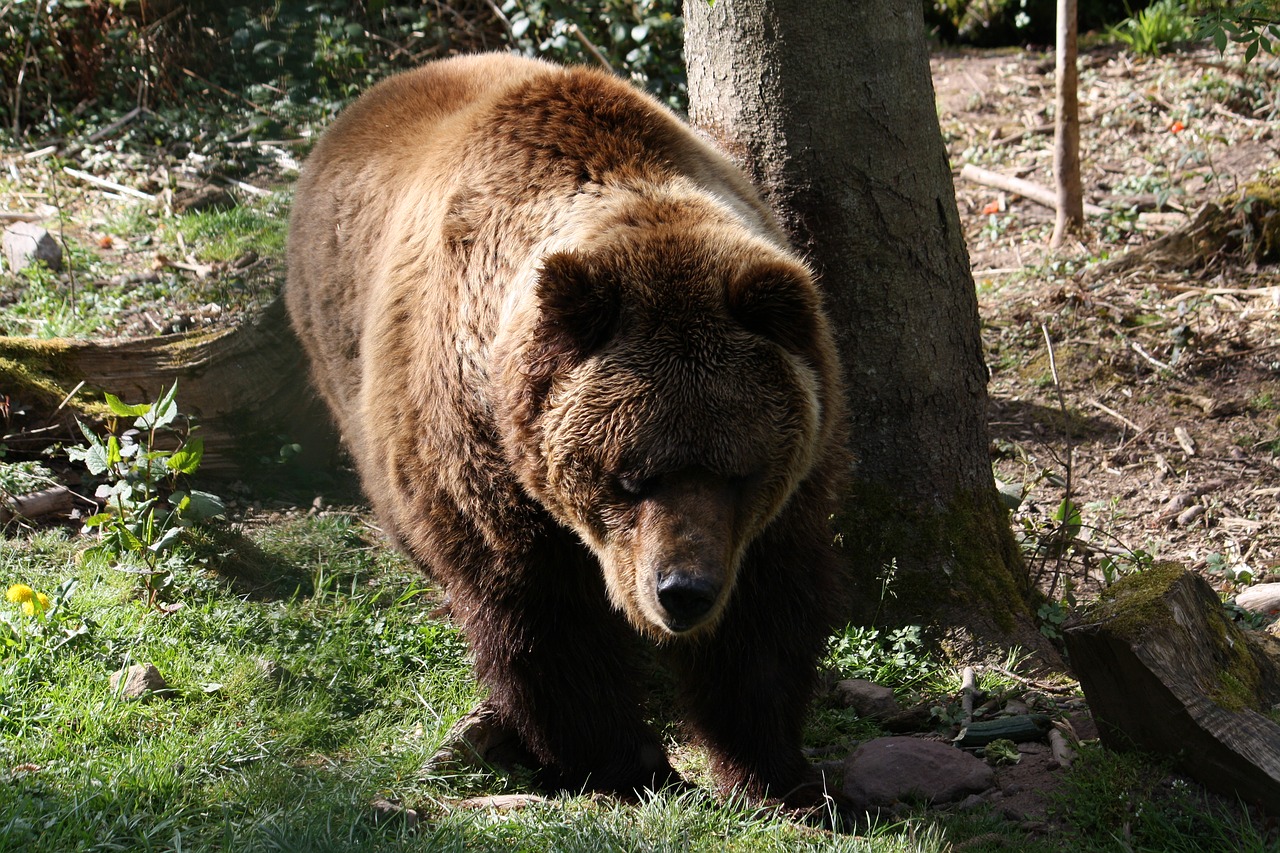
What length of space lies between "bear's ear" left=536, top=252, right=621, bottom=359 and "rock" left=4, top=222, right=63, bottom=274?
5903mm

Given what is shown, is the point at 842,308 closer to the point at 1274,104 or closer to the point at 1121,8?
the point at 1274,104

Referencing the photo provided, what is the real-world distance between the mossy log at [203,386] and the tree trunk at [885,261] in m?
3.42

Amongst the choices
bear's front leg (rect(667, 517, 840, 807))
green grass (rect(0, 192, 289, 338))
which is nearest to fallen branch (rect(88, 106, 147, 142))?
green grass (rect(0, 192, 289, 338))

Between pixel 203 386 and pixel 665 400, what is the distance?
4111 millimetres

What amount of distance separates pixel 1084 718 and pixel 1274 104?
25.4 feet

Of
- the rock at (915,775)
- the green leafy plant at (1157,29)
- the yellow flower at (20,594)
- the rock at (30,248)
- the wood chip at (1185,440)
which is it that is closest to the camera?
the rock at (915,775)

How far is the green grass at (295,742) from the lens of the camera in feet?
11.0

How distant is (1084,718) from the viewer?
4.31 metres

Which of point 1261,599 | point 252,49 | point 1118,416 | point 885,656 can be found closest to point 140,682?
point 885,656

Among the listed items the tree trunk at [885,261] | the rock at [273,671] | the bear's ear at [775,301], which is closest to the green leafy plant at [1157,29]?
the tree trunk at [885,261]

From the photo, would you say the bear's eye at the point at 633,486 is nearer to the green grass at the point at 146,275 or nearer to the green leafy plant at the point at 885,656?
the green leafy plant at the point at 885,656

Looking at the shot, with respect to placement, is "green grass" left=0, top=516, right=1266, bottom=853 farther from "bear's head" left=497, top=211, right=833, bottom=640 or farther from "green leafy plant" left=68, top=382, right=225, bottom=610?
"bear's head" left=497, top=211, right=833, bottom=640

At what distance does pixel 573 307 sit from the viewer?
3.44 m

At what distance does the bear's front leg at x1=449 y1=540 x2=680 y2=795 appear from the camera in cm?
402
